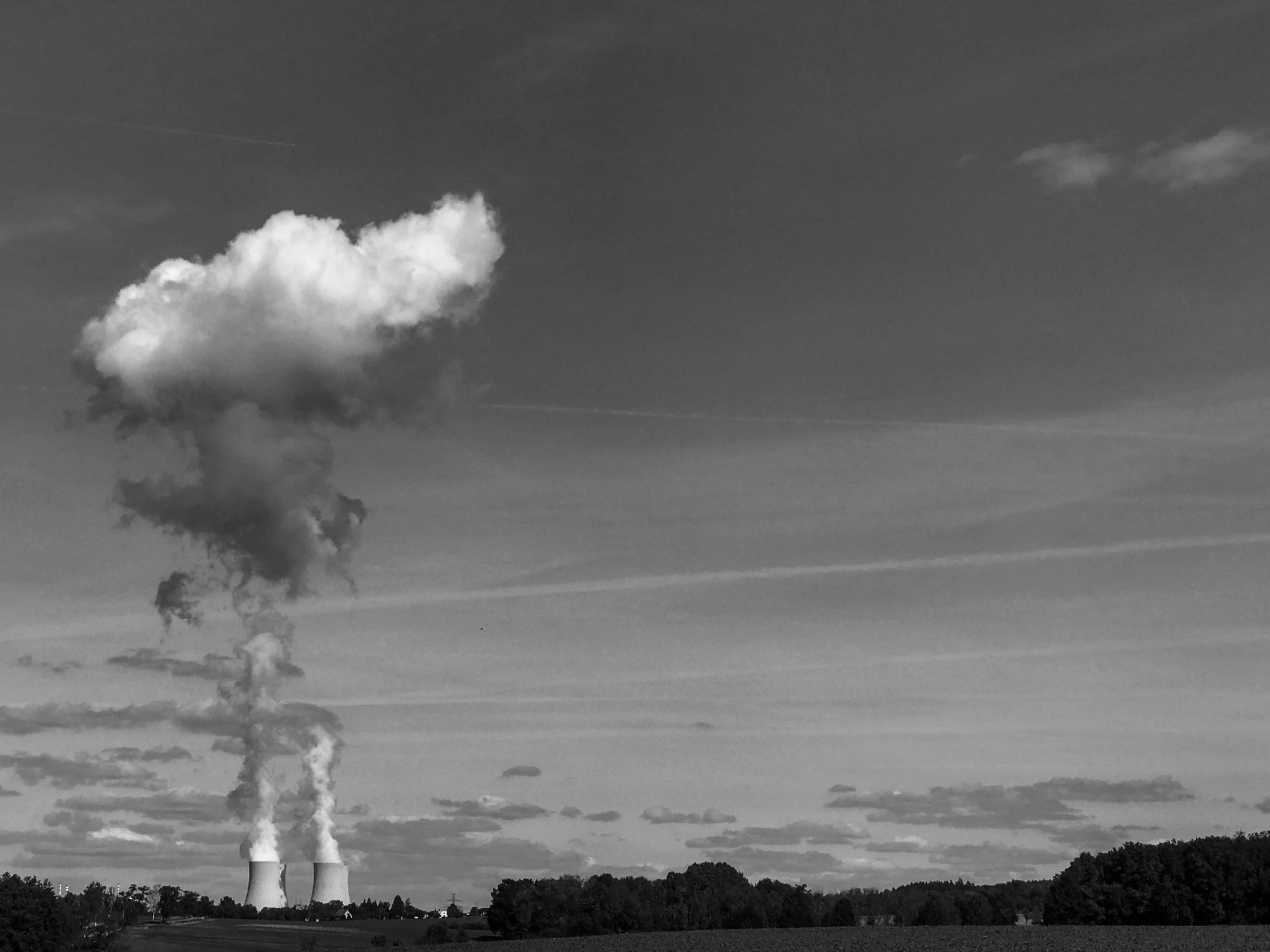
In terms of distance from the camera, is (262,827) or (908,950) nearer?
(908,950)

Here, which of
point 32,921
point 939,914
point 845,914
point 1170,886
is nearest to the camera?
point 32,921

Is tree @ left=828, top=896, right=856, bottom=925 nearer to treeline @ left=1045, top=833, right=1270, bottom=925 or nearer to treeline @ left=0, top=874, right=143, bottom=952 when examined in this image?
treeline @ left=1045, top=833, right=1270, bottom=925

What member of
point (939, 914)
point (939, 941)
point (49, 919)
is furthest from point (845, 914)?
point (49, 919)

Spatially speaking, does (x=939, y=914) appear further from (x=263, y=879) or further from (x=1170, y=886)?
(x=263, y=879)

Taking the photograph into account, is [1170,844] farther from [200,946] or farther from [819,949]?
[200,946]

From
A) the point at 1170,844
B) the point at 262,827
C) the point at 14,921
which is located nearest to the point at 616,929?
the point at 262,827

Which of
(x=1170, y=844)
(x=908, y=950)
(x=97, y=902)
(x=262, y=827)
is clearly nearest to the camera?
(x=908, y=950)

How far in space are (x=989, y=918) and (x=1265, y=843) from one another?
42080 millimetres

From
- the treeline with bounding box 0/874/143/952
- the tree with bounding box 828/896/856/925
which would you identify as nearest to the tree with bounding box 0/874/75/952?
the treeline with bounding box 0/874/143/952

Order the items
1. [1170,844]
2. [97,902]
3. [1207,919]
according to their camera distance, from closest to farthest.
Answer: [97,902], [1207,919], [1170,844]

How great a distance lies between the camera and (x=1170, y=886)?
157375 millimetres

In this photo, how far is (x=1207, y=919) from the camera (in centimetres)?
15450

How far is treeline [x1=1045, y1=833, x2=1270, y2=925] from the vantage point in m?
154

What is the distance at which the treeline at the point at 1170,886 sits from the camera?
154 m
